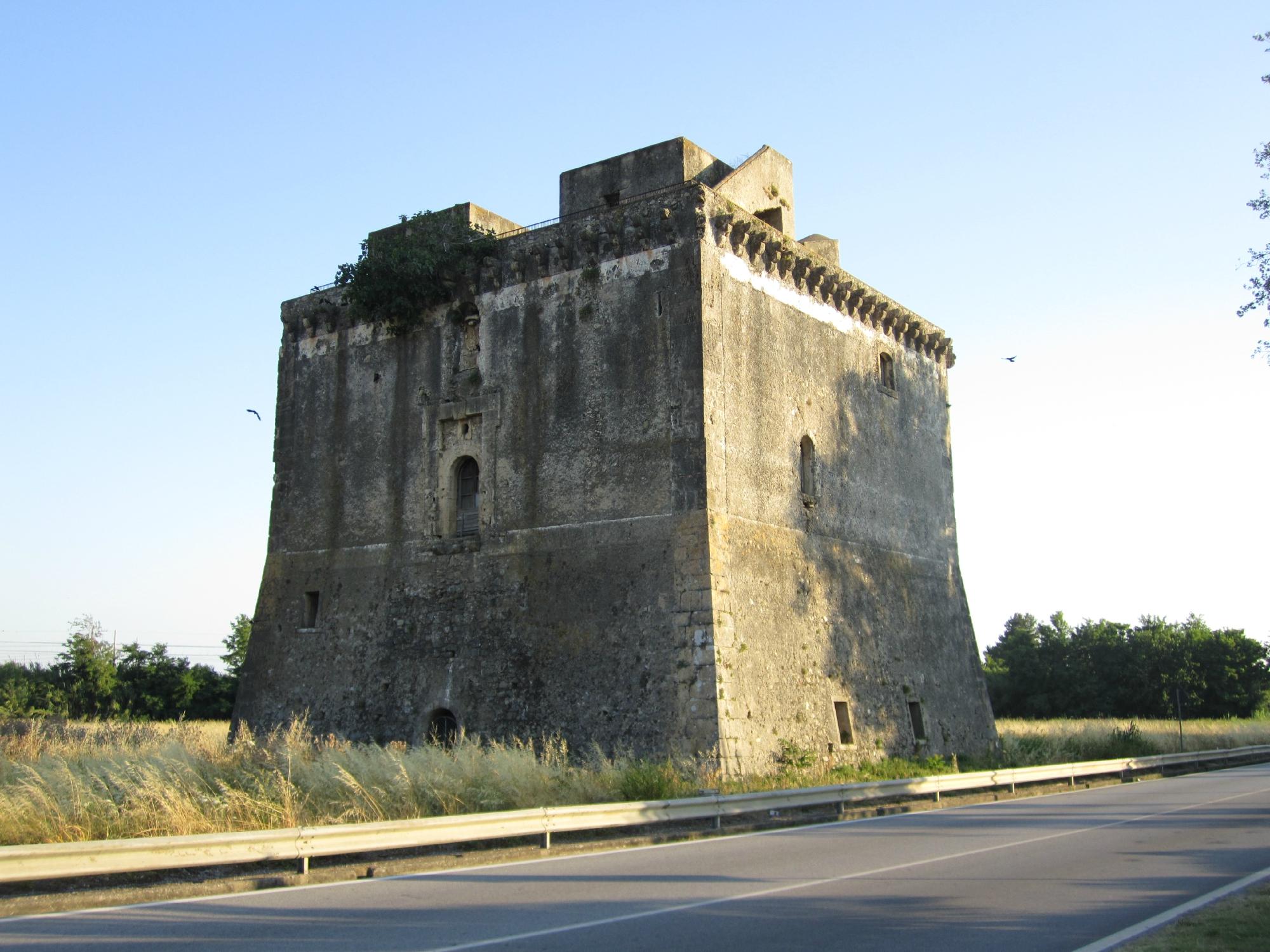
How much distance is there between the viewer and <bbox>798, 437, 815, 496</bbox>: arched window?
71.5 feet

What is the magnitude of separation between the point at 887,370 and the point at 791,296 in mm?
4922

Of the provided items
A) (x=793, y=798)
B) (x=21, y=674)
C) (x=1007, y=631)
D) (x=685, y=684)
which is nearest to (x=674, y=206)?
(x=685, y=684)

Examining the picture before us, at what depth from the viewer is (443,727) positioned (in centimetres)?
2073

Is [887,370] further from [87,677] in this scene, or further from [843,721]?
[87,677]

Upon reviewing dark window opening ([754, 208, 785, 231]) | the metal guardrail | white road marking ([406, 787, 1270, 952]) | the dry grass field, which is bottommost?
white road marking ([406, 787, 1270, 952])

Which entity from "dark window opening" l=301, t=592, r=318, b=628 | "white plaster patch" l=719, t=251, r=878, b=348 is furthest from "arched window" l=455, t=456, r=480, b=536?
"white plaster patch" l=719, t=251, r=878, b=348

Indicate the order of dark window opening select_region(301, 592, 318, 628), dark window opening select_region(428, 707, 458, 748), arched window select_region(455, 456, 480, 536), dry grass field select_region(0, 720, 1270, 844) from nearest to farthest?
dry grass field select_region(0, 720, 1270, 844)
dark window opening select_region(428, 707, 458, 748)
arched window select_region(455, 456, 480, 536)
dark window opening select_region(301, 592, 318, 628)

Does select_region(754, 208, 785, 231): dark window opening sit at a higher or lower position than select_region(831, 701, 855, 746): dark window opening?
higher

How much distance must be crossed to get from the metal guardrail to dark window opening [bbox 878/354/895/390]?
1093cm

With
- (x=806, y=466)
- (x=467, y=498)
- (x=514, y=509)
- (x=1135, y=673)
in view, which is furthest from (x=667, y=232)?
(x=1135, y=673)

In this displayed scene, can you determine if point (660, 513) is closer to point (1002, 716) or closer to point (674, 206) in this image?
point (674, 206)

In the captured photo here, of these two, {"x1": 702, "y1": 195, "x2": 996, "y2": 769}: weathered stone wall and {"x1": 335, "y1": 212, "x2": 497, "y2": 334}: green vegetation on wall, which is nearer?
{"x1": 702, "y1": 195, "x2": 996, "y2": 769}: weathered stone wall

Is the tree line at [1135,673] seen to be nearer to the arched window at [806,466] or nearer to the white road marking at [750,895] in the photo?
the arched window at [806,466]

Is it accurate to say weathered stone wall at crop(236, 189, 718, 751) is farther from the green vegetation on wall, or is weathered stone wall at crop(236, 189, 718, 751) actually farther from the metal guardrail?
the metal guardrail
